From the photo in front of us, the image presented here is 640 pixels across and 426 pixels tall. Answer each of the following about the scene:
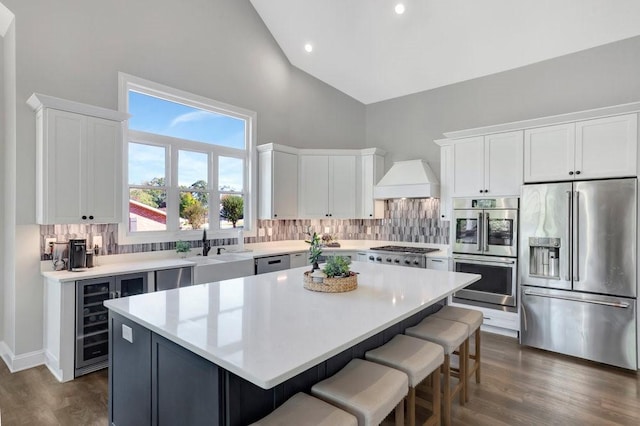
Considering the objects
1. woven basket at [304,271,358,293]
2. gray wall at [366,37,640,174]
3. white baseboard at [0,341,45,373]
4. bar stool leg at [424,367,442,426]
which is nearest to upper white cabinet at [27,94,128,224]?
white baseboard at [0,341,45,373]

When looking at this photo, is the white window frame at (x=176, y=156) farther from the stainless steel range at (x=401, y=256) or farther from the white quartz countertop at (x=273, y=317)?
the white quartz countertop at (x=273, y=317)

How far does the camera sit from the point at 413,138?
5.67 meters

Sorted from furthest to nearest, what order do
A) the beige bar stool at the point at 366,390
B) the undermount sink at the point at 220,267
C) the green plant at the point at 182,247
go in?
the green plant at the point at 182,247 → the undermount sink at the point at 220,267 → the beige bar stool at the point at 366,390

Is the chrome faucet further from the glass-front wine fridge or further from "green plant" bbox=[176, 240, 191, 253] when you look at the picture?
the glass-front wine fridge

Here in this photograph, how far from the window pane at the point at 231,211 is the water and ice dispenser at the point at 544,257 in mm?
3772

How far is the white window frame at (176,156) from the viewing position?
390cm

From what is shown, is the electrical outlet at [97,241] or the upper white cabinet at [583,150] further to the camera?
the electrical outlet at [97,241]

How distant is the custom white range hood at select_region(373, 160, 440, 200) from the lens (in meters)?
4.91

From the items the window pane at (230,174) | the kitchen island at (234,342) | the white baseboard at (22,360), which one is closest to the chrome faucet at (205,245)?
the window pane at (230,174)

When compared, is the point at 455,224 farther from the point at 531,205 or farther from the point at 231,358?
the point at 231,358

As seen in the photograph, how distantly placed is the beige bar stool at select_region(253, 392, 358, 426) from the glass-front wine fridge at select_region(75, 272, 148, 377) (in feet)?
8.11

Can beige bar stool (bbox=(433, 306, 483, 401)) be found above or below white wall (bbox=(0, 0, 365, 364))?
below

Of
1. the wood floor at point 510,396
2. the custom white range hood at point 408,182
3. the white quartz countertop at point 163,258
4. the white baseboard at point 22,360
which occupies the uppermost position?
the custom white range hood at point 408,182

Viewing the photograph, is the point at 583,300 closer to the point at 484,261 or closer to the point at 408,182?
the point at 484,261
